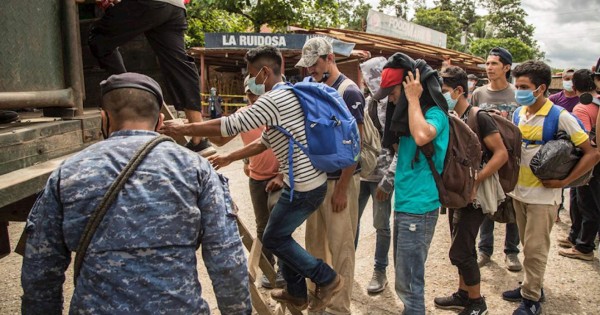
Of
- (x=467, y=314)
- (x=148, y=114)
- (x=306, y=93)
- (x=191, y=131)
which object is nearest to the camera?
(x=148, y=114)

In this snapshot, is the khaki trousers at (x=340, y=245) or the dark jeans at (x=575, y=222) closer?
the khaki trousers at (x=340, y=245)

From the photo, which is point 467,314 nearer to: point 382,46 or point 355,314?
point 355,314

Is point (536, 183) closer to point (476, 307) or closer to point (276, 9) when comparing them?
point (476, 307)

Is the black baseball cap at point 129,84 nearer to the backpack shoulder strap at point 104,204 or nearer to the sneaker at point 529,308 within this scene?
the backpack shoulder strap at point 104,204

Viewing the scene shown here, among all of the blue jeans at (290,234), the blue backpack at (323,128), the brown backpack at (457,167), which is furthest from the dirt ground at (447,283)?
the blue backpack at (323,128)

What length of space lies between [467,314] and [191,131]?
249 centimetres

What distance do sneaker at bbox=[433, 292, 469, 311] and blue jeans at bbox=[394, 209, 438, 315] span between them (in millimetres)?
945

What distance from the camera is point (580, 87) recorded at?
5.07 metres

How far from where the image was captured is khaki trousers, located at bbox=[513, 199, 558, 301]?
3.45 meters

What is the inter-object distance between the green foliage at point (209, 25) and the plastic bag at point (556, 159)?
13.0 metres

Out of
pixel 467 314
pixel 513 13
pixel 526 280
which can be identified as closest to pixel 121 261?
pixel 467 314

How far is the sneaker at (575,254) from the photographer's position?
15.7ft

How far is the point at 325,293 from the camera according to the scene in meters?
3.04

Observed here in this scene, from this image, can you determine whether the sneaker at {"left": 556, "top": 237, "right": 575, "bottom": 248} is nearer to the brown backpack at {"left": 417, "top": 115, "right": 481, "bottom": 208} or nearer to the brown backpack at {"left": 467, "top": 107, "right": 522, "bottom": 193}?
the brown backpack at {"left": 467, "top": 107, "right": 522, "bottom": 193}
